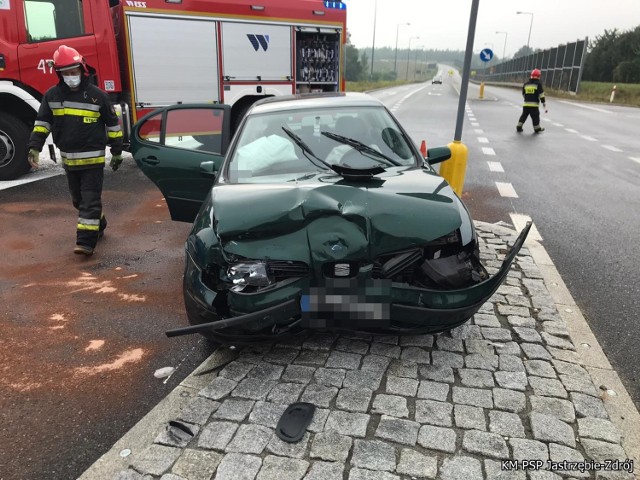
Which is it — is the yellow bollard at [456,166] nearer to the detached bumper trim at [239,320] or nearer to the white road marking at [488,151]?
the detached bumper trim at [239,320]

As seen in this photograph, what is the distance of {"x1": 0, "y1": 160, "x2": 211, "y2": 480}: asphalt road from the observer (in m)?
2.59

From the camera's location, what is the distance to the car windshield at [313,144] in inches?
146

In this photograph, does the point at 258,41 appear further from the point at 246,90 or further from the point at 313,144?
the point at 313,144

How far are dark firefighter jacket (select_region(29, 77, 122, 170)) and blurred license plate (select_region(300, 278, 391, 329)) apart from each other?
345cm

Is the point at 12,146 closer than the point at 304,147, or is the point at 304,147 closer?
the point at 304,147

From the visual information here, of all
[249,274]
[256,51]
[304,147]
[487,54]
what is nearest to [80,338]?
[249,274]

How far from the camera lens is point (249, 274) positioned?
2.78 metres

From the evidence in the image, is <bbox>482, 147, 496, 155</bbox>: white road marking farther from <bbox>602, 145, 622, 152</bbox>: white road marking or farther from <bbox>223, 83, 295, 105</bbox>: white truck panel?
<bbox>223, 83, 295, 105</bbox>: white truck panel

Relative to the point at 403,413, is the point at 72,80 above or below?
above

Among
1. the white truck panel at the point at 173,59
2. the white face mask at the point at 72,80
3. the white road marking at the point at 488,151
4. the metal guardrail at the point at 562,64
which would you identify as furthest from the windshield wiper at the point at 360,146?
the metal guardrail at the point at 562,64

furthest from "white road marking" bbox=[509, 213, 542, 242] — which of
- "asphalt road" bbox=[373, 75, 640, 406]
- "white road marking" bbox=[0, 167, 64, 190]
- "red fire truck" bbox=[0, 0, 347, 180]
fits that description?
"white road marking" bbox=[0, 167, 64, 190]

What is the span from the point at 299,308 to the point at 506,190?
6.04 m

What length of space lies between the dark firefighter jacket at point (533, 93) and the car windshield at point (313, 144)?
11.7 m

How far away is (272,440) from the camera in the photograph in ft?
7.92
